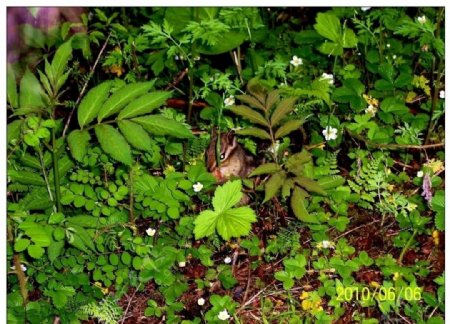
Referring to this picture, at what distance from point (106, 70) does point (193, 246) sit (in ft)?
3.47

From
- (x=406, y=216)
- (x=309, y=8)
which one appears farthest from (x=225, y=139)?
(x=309, y=8)

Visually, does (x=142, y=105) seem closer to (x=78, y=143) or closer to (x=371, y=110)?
(x=78, y=143)

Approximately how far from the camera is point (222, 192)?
2.44m

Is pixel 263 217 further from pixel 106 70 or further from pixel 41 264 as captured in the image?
pixel 106 70

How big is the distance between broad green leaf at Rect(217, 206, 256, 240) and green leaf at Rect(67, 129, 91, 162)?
514 millimetres

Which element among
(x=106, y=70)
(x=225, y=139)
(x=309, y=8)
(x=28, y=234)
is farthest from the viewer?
(x=309, y=8)

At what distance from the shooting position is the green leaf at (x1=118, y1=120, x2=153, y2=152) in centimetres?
218

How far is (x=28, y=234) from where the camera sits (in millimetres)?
2189

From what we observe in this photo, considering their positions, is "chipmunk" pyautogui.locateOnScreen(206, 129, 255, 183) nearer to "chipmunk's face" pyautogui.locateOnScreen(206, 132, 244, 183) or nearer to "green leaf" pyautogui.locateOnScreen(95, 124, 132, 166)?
"chipmunk's face" pyautogui.locateOnScreen(206, 132, 244, 183)

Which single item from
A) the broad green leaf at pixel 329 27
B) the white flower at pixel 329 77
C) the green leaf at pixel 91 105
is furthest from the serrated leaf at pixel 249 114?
the broad green leaf at pixel 329 27

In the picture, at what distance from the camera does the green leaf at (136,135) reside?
7.14 feet

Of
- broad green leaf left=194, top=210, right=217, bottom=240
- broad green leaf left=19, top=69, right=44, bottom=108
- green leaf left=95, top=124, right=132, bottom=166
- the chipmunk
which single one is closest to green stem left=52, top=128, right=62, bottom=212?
broad green leaf left=19, top=69, right=44, bottom=108

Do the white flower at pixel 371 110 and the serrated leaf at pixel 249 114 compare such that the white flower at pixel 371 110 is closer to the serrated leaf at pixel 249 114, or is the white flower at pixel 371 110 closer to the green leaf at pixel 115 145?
the serrated leaf at pixel 249 114

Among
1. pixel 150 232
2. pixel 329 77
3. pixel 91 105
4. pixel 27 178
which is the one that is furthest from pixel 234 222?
pixel 329 77
